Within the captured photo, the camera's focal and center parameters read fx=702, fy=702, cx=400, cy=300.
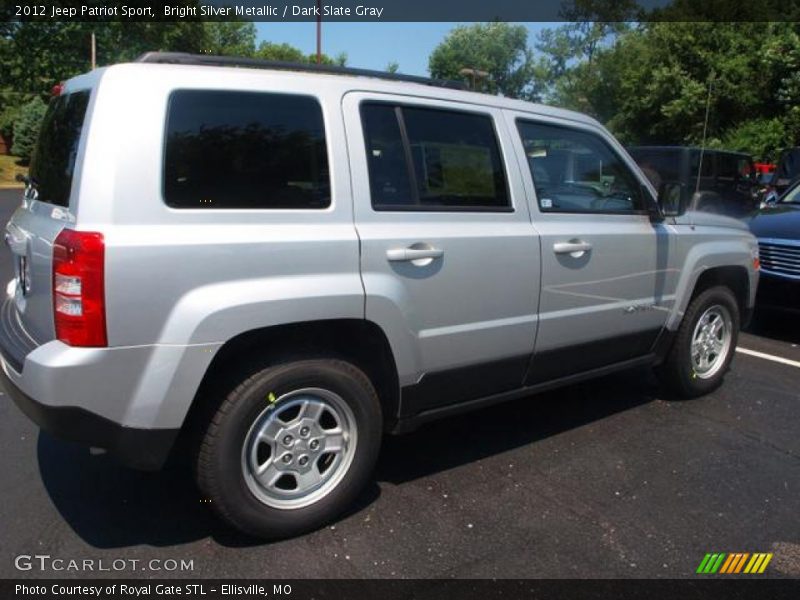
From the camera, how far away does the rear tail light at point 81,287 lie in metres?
2.45

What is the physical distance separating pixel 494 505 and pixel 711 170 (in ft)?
38.3

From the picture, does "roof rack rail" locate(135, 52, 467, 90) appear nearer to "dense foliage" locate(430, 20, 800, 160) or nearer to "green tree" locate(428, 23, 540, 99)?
"dense foliage" locate(430, 20, 800, 160)

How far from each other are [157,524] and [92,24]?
144 ft

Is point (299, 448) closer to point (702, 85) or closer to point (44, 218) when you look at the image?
point (44, 218)

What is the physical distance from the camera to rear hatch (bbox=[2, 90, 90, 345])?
2.67 meters

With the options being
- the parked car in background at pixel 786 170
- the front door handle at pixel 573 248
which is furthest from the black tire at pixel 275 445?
the parked car in background at pixel 786 170

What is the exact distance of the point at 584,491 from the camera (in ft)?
11.6

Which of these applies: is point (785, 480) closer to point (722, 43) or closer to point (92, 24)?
point (722, 43)

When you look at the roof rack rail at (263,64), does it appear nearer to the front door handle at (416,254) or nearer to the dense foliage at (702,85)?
the front door handle at (416,254)

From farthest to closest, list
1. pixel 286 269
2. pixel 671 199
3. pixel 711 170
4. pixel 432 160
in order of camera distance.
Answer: pixel 711 170 < pixel 671 199 < pixel 432 160 < pixel 286 269

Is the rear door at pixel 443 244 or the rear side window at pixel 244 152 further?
the rear door at pixel 443 244

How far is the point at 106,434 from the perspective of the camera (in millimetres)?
2604

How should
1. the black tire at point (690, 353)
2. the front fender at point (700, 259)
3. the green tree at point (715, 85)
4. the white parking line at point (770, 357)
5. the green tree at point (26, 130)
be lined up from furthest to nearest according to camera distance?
the green tree at point (26, 130), the green tree at point (715, 85), the white parking line at point (770, 357), the black tire at point (690, 353), the front fender at point (700, 259)

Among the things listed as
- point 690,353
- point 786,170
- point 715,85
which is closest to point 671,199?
point 690,353
